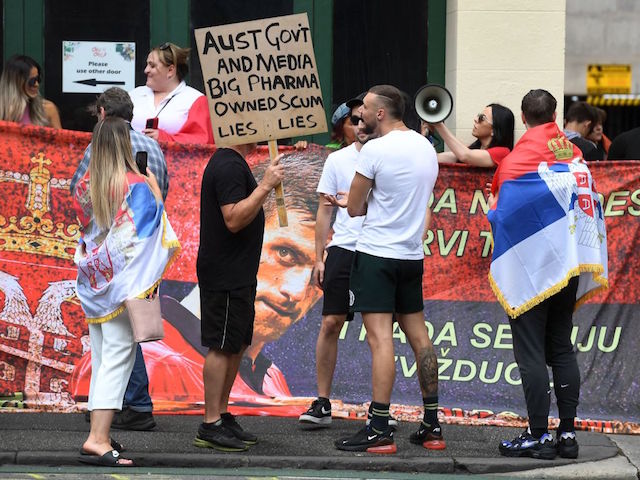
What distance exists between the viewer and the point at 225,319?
7609mm

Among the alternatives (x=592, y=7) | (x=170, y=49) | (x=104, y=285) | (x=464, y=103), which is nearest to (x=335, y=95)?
(x=464, y=103)

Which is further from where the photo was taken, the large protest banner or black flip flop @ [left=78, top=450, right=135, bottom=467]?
the large protest banner

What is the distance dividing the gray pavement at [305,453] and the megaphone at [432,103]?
2.03 metres

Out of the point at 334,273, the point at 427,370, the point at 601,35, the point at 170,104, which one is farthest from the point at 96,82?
the point at 601,35

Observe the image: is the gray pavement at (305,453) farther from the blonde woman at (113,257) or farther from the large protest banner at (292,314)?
the large protest banner at (292,314)

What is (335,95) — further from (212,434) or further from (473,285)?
(212,434)

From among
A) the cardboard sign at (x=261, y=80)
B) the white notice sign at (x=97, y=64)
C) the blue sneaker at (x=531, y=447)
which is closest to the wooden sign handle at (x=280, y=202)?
the cardboard sign at (x=261, y=80)

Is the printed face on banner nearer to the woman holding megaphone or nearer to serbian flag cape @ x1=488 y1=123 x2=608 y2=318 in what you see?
the woman holding megaphone

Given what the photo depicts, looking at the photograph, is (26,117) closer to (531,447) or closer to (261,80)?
(261,80)

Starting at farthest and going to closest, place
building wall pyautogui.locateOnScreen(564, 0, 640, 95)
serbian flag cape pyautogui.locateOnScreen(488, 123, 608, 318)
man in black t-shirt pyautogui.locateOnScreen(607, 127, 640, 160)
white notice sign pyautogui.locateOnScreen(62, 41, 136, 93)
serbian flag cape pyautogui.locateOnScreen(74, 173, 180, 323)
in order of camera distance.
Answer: building wall pyautogui.locateOnScreen(564, 0, 640, 95) < white notice sign pyautogui.locateOnScreen(62, 41, 136, 93) < man in black t-shirt pyautogui.locateOnScreen(607, 127, 640, 160) < serbian flag cape pyautogui.locateOnScreen(488, 123, 608, 318) < serbian flag cape pyautogui.locateOnScreen(74, 173, 180, 323)

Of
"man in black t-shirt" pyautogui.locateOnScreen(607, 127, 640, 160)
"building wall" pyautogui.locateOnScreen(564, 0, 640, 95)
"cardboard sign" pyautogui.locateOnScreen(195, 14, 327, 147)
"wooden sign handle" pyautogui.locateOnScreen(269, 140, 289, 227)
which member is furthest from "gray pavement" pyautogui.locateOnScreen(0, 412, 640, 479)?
"building wall" pyautogui.locateOnScreen(564, 0, 640, 95)

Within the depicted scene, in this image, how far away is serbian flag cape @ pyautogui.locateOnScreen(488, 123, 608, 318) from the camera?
7.70 metres

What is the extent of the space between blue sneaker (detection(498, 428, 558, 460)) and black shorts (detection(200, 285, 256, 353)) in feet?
5.40

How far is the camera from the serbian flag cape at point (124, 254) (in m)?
7.20
